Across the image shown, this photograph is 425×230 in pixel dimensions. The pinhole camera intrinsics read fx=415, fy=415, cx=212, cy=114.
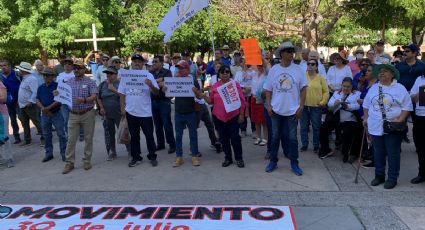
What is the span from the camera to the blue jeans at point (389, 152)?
5.42 meters

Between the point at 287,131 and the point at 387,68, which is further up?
the point at 387,68

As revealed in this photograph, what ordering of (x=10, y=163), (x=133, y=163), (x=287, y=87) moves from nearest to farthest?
1. (x=287, y=87)
2. (x=133, y=163)
3. (x=10, y=163)

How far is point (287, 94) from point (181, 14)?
3.51m

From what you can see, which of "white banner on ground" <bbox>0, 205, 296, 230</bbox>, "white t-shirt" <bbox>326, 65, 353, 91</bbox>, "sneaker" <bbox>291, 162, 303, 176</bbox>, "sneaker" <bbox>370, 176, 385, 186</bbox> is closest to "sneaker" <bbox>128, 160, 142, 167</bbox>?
"white banner on ground" <bbox>0, 205, 296, 230</bbox>

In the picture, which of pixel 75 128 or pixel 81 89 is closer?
pixel 81 89

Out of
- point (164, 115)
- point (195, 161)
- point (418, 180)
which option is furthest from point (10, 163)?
point (418, 180)

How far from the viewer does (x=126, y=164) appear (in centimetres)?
714

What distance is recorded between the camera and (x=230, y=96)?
6.45 metres

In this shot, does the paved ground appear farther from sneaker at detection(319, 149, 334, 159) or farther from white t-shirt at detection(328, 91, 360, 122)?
white t-shirt at detection(328, 91, 360, 122)

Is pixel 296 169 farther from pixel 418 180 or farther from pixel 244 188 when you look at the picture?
pixel 418 180

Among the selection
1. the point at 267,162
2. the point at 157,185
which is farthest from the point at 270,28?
the point at 157,185

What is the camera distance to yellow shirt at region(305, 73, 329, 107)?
712cm

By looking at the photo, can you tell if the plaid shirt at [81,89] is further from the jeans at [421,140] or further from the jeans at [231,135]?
the jeans at [421,140]

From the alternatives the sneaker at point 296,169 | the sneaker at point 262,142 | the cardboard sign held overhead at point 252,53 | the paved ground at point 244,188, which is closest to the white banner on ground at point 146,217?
the paved ground at point 244,188
